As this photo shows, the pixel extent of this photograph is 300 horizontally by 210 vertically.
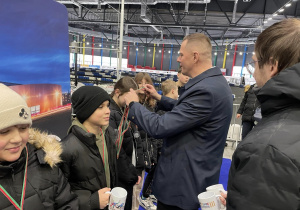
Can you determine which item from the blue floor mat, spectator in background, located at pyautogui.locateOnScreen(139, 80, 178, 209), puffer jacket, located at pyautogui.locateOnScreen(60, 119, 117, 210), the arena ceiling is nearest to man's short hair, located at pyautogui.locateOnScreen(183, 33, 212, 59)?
puffer jacket, located at pyautogui.locateOnScreen(60, 119, 117, 210)

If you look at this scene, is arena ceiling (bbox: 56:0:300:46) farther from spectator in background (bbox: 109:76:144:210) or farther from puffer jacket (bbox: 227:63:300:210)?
puffer jacket (bbox: 227:63:300:210)

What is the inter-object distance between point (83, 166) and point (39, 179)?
36 cm

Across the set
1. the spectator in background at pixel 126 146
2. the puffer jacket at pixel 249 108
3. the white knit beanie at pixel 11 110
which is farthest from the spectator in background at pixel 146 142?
the puffer jacket at pixel 249 108

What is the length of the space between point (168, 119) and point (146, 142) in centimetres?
127

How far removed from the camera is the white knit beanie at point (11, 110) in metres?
0.97

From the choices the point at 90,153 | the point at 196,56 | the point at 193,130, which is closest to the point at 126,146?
the point at 90,153

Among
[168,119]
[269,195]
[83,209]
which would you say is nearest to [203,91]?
[168,119]

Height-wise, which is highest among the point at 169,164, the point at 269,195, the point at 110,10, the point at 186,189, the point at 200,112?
the point at 110,10

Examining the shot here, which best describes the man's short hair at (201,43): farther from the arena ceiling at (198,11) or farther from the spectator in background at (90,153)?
the arena ceiling at (198,11)

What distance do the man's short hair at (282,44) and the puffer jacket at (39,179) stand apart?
3.73 ft

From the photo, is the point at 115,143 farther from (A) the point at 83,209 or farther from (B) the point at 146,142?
(B) the point at 146,142

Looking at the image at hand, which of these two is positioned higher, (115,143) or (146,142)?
(115,143)

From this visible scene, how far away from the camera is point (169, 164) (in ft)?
4.92

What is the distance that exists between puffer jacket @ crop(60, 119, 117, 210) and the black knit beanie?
0.35ft
